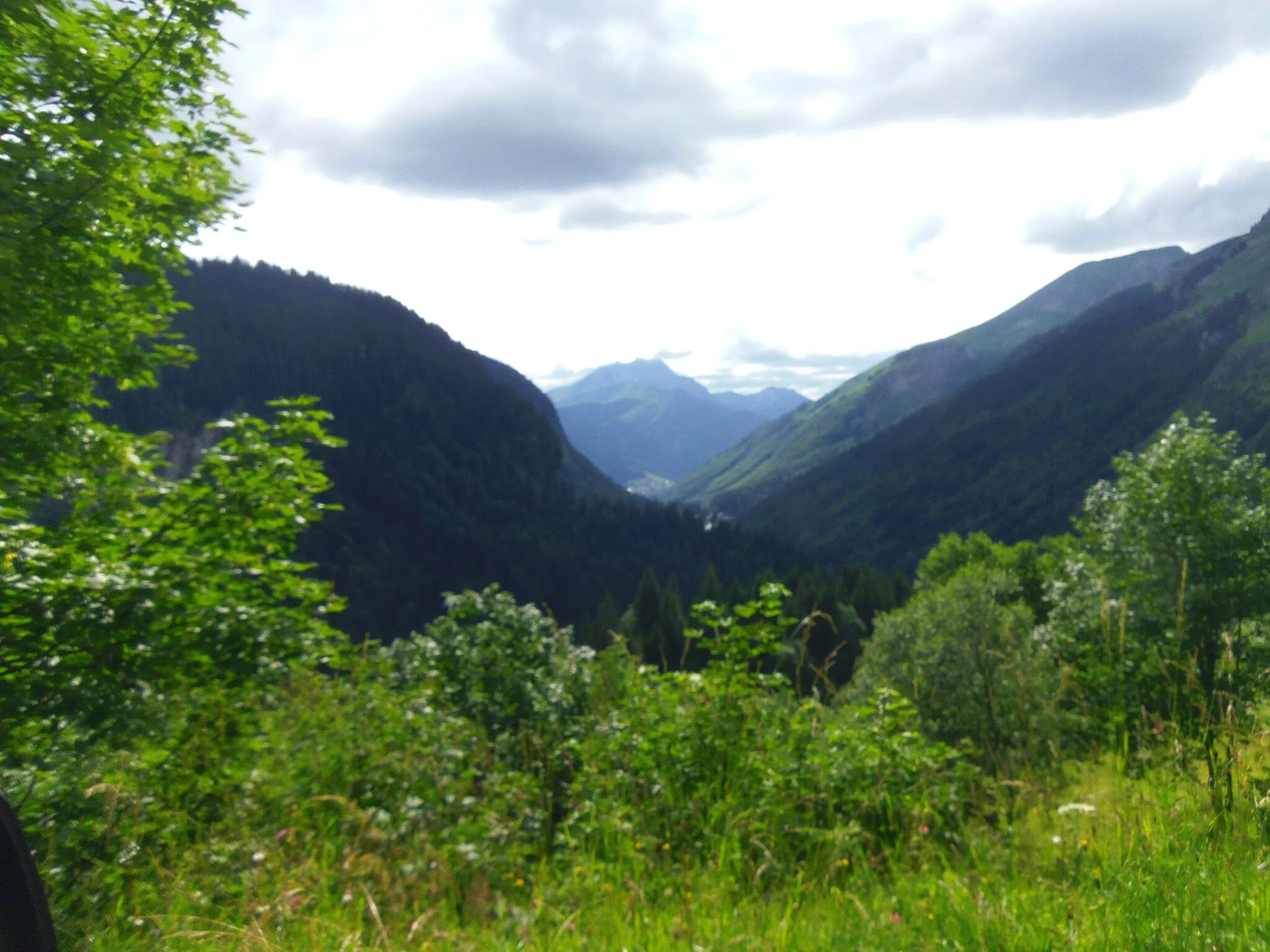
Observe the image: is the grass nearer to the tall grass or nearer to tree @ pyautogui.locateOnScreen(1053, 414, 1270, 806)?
the tall grass

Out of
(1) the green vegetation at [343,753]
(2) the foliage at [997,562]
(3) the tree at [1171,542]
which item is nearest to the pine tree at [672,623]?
(2) the foliage at [997,562]

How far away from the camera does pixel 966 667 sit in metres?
24.0

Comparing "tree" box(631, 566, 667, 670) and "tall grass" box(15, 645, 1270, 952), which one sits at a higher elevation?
"tall grass" box(15, 645, 1270, 952)

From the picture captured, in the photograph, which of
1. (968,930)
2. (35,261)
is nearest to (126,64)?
(35,261)

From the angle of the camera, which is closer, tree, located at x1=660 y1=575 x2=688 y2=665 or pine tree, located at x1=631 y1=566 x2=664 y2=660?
tree, located at x1=660 y1=575 x2=688 y2=665

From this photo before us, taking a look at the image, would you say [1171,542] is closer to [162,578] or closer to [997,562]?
[162,578]

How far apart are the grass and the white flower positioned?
1.0 inches

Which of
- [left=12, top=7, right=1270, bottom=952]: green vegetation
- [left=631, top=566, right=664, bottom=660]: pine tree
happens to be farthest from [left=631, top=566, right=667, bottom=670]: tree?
[left=12, top=7, right=1270, bottom=952]: green vegetation

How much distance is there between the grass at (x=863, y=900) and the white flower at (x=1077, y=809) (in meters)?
0.03

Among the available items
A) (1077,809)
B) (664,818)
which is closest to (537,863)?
(664,818)

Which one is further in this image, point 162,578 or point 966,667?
point 966,667

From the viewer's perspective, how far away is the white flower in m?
3.98

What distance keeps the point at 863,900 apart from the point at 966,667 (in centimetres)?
2254

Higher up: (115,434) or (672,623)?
(115,434)
